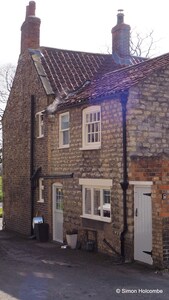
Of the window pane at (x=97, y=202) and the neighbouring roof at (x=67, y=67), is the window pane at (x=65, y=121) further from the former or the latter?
the window pane at (x=97, y=202)

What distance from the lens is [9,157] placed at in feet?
82.6

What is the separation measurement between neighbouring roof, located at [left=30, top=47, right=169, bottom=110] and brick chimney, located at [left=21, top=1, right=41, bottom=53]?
23.1 inches

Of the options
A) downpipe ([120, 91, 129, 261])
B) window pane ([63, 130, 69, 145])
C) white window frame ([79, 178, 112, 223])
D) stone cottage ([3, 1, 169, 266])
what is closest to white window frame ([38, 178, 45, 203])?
stone cottage ([3, 1, 169, 266])

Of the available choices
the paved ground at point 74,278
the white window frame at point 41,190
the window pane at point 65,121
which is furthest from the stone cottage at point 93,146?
the paved ground at point 74,278

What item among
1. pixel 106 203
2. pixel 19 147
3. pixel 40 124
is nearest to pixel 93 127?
pixel 106 203

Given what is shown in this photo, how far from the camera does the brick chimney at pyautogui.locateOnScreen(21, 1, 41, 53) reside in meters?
22.8

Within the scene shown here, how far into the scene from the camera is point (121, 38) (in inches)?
960

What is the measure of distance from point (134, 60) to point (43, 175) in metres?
8.73

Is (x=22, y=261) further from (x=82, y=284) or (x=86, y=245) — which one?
(x=82, y=284)

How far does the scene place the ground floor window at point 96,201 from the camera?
1539 cm

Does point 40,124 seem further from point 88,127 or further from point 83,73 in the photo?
point 88,127

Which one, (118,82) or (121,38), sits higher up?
(121,38)

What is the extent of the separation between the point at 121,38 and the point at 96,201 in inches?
454

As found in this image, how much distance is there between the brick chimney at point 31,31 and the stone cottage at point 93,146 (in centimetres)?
5
